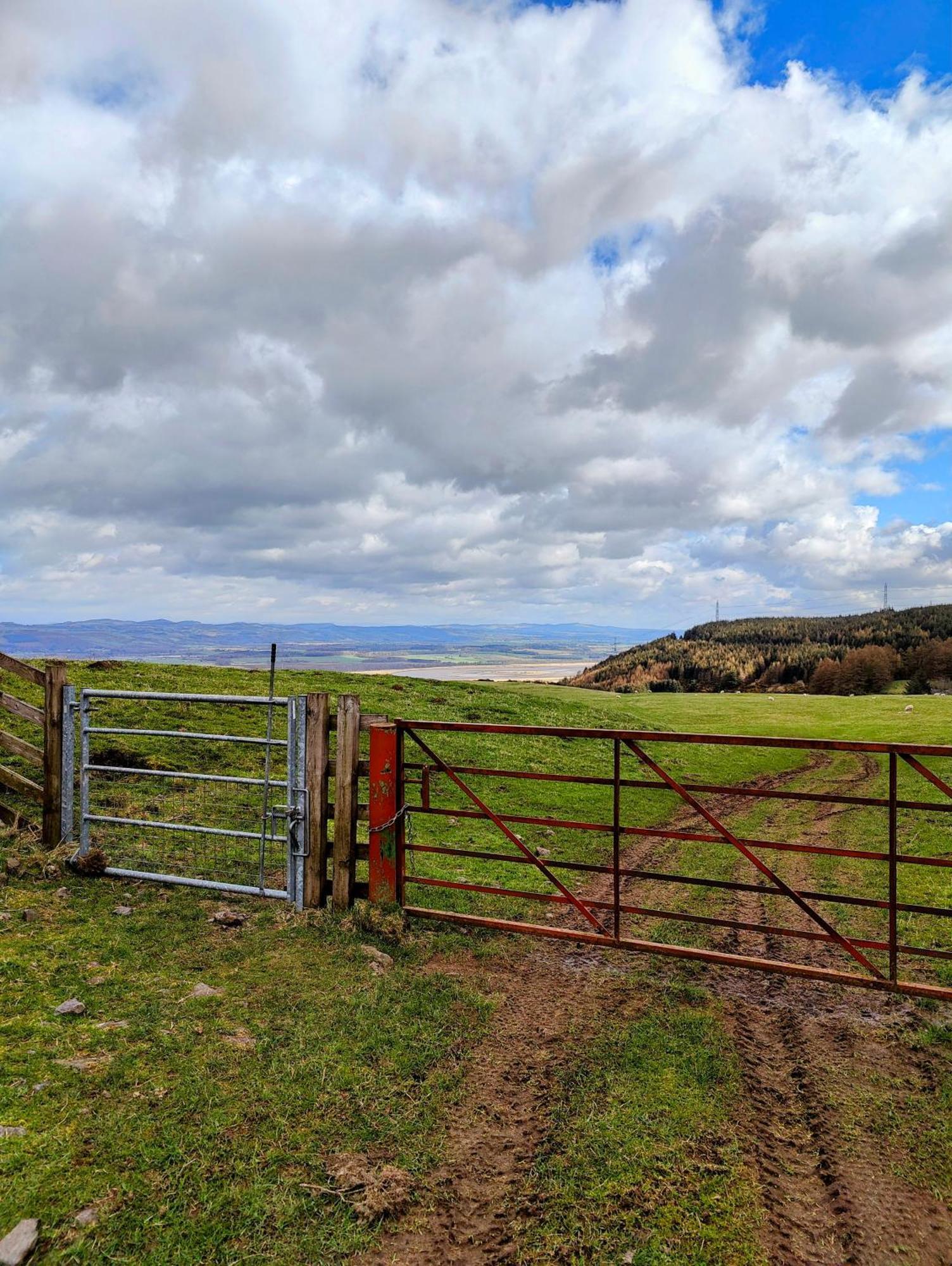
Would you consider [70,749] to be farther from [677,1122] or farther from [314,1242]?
[677,1122]

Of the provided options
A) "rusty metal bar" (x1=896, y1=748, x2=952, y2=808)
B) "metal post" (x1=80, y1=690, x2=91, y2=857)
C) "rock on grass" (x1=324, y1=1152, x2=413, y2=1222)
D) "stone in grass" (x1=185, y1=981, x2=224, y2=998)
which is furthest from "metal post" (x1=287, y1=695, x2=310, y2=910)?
"rusty metal bar" (x1=896, y1=748, x2=952, y2=808)

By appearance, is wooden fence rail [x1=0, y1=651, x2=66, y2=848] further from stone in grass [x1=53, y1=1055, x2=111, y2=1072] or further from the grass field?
stone in grass [x1=53, y1=1055, x2=111, y2=1072]

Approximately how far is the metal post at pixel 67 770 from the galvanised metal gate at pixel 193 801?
0.06 ft

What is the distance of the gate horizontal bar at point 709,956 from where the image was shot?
5672 mm

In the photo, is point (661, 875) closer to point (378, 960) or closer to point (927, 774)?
point (927, 774)

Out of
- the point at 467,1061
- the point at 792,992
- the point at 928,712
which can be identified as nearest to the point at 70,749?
the point at 467,1061

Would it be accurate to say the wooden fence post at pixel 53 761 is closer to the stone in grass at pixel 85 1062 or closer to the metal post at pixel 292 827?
the metal post at pixel 292 827

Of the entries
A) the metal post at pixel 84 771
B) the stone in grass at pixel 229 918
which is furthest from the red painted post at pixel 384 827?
the metal post at pixel 84 771

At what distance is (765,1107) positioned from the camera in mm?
4492

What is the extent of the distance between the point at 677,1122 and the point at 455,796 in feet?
33.5

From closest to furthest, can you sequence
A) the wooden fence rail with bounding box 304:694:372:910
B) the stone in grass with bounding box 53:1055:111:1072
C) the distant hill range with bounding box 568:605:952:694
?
the stone in grass with bounding box 53:1055:111:1072 → the wooden fence rail with bounding box 304:694:372:910 → the distant hill range with bounding box 568:605:952:694

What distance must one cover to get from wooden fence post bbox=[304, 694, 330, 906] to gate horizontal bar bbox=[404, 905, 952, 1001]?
1064mm

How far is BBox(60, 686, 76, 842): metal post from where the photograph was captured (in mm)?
8742

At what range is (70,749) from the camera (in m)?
8.80
